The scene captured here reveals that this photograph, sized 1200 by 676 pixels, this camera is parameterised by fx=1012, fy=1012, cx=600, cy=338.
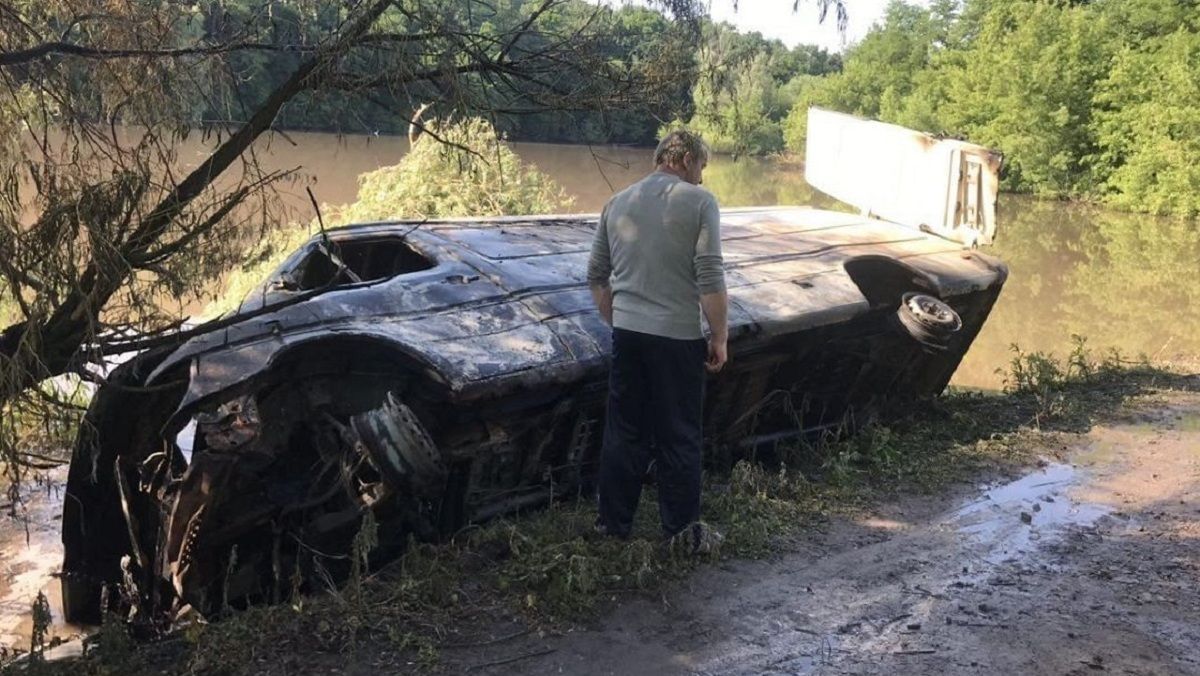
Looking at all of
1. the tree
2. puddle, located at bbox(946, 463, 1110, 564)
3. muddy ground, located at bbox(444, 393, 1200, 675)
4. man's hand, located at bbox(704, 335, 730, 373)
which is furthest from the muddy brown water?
puddle, located at bbox(946, 463, 1110, 564)

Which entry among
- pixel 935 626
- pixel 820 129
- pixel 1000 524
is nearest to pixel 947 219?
pixel 820 129

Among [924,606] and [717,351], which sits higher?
[717,351]

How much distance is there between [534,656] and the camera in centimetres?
388

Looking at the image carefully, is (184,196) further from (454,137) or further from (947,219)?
(947,219)

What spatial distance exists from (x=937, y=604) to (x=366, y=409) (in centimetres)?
277

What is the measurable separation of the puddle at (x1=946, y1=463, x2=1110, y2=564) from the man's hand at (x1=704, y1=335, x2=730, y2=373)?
181 centimetres

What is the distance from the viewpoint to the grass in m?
3.87

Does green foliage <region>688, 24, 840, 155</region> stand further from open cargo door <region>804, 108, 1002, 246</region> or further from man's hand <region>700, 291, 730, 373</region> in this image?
Result: open cargo door <region>804, 108, 1002, 246</region>

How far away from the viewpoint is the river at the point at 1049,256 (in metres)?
13.1

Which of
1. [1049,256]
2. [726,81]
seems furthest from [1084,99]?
[726,81]

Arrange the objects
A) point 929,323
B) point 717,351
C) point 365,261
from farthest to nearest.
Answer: point 929,323
point 365,261
point 717,351

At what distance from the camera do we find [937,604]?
14.6 feet

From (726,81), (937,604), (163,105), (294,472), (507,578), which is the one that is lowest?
(937,604)

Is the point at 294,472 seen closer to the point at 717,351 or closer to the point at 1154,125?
the point at 717,351
